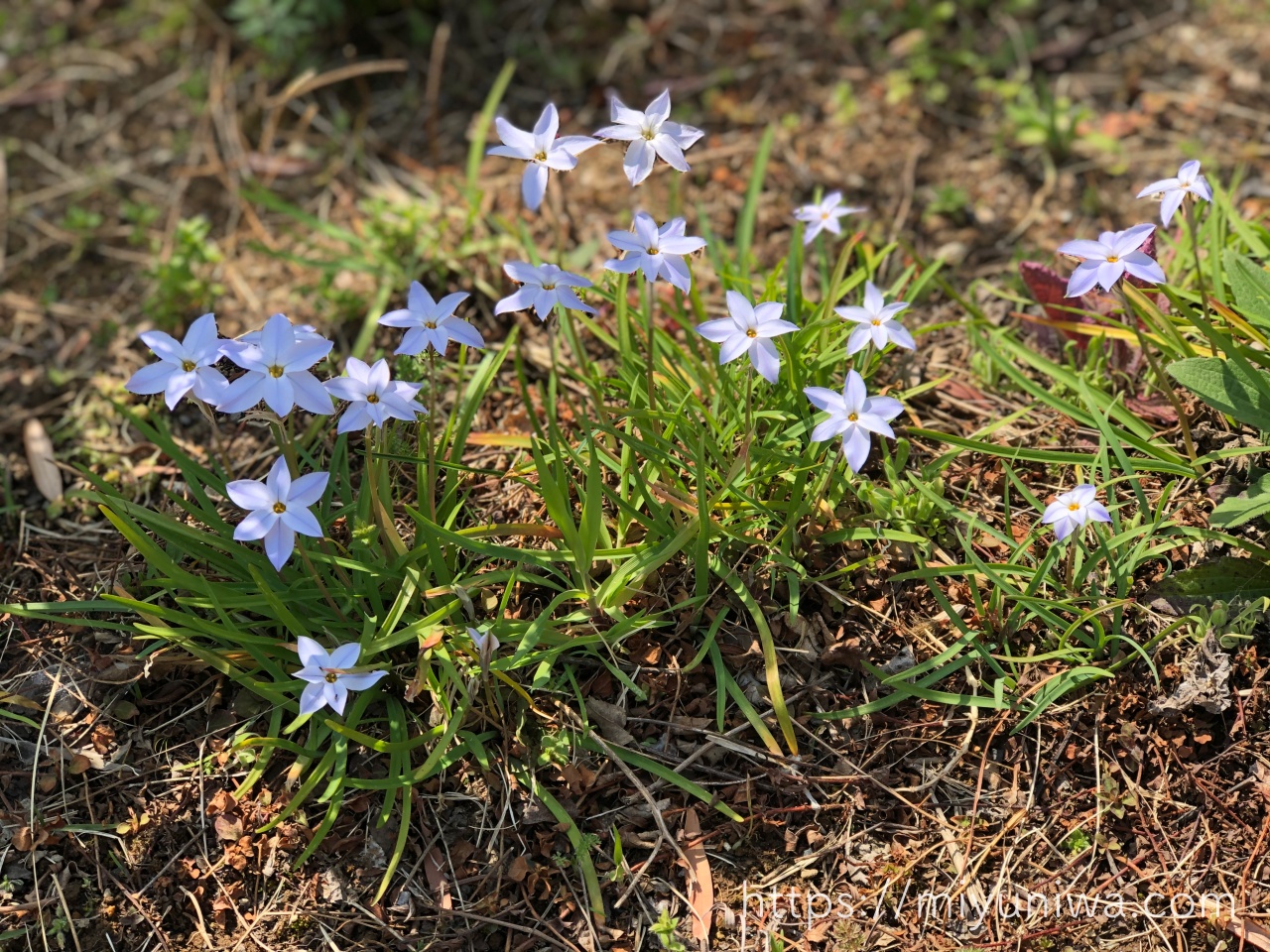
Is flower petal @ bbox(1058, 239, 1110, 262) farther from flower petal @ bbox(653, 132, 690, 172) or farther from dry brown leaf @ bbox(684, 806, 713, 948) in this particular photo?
dry brown leaf @ bbox(684, 806, 713, 948)

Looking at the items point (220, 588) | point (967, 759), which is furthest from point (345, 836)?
point (967, 759)

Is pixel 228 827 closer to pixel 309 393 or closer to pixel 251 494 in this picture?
pixel 251 494

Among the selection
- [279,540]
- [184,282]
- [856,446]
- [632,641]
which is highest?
[856,446]

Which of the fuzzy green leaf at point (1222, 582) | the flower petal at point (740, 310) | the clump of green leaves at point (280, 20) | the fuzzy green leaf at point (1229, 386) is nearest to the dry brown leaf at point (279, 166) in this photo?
the clump of green leaves at point (280, 20)

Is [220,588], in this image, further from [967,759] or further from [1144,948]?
[1144,948]

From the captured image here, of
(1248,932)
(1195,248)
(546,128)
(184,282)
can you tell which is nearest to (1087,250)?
(1195,248)

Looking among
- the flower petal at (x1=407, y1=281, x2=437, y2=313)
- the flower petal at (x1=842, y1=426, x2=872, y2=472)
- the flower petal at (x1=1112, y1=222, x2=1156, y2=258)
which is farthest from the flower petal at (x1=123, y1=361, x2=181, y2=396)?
the flower petal at (x1=1112, y1=222, x2=1156, y2=258)
